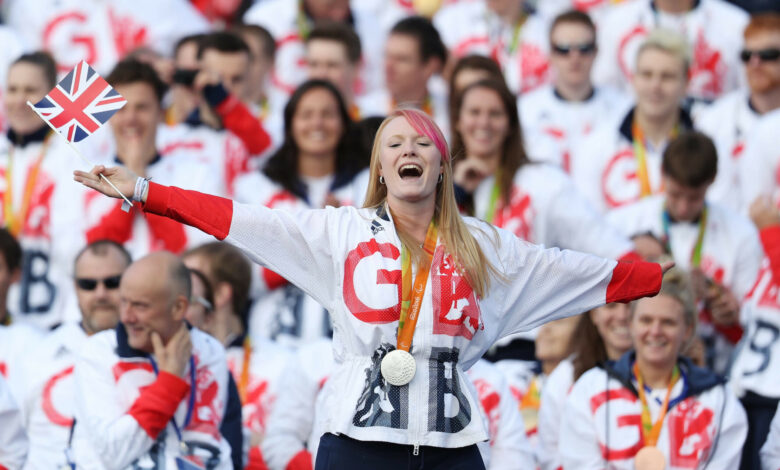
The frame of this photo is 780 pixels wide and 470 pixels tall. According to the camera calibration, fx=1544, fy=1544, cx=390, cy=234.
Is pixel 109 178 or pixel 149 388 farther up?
pixel 109 178

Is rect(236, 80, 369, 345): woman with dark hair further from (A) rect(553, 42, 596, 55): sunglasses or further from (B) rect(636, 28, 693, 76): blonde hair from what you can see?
(B) rect(636, 28, 693, 76): blonde hair

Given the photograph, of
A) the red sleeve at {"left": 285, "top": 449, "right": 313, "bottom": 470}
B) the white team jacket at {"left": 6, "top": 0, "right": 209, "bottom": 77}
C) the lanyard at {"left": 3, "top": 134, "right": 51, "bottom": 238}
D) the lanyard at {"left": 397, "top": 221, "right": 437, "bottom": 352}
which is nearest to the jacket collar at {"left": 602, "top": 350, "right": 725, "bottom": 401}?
the red sleeve at {"left": 285, "top": 449, "right": 313, "bottom": 470}

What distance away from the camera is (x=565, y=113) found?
33.1 ft

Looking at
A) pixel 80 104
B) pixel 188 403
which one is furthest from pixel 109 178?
pixel 188 403

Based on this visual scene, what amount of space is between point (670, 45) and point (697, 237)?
5.46 ft

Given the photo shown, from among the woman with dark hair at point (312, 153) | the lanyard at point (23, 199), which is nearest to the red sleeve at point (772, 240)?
the woman with dark hair at point (312, 153)

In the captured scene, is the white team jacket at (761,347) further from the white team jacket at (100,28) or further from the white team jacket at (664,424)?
the white team jacket at (100,28)

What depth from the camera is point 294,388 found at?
740 cm

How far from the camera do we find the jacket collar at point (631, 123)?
9391 millimetres

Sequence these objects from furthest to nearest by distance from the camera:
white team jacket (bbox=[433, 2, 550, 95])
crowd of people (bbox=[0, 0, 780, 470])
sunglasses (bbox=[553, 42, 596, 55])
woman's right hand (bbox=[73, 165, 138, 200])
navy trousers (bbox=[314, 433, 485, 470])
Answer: white team jacket (bbox=[433, 2, 550, 95]), sunglasses (bbox=[553, 42, 596, 55]), crowd of people (bbox=[0, 0, 780, 470]), navy trousers (bbox=[314, 433, 485, 470]), woman's right hand (bbox=[73, 165, 138, 200])

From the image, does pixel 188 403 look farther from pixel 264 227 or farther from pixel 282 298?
pixel 282 298

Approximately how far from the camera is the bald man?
20.6 feet

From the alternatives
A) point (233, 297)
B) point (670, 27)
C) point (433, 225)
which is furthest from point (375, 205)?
point (670, 27)

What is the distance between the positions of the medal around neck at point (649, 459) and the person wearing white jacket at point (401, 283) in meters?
1.66
